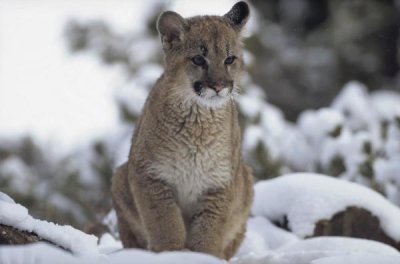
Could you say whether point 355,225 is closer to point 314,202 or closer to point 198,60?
point 314,202

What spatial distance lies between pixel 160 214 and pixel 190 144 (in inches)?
26.4

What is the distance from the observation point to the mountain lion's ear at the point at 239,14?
753 centimetres

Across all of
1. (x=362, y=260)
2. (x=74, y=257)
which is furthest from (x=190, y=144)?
(x=74, y=257)

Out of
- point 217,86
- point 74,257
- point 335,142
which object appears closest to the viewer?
point 74,257

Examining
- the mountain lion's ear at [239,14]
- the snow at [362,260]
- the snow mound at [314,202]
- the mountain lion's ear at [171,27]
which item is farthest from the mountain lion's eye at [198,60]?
the snow mound at [314,202]

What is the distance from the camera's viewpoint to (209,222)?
23.3 feet

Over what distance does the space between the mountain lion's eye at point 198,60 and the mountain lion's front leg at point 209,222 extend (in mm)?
1150

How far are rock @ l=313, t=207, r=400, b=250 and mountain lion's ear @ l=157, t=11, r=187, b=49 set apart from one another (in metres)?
2.94

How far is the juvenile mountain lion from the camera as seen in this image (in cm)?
698

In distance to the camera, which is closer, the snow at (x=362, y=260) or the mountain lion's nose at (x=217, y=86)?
the snow at (x=362, y=260)

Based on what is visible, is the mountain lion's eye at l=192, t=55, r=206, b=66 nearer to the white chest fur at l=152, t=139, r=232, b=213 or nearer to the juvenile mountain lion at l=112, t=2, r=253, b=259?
the juvenile mountain lion at l=112, t=2, r=253, b=259

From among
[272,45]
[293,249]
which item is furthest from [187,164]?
[272,45]

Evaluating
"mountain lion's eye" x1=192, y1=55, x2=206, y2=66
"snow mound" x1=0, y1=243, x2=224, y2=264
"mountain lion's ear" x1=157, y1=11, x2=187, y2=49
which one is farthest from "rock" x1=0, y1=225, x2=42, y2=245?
"mountain lion's ear" x1=157, y1=11, x2=187, y2=49

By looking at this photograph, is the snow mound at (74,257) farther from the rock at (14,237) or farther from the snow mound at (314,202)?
the snow mound at (314,202)
